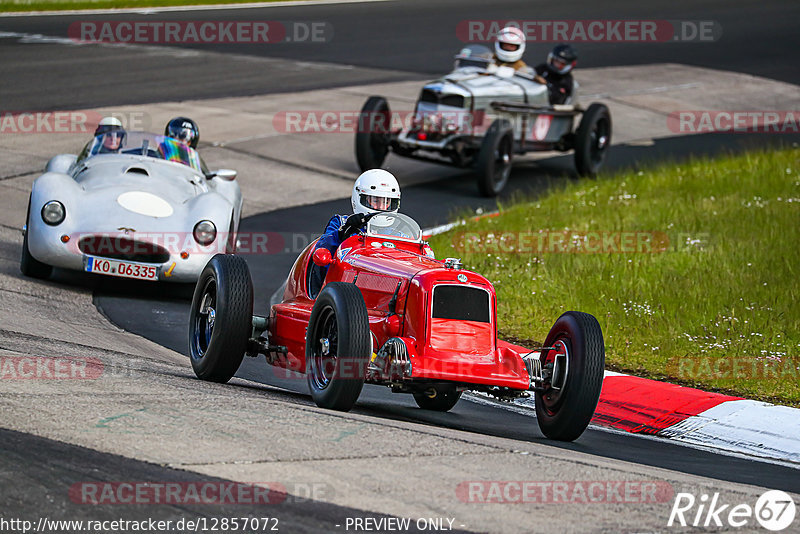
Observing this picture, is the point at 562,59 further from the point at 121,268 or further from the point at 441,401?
the point at 441,401

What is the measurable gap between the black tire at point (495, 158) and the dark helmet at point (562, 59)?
2.28 meters

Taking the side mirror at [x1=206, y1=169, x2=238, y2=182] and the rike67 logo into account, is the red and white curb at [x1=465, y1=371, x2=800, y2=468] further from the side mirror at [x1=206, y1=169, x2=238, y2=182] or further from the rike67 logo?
the side mirror at [x1=206, y1=169, x2=238, y2=182]

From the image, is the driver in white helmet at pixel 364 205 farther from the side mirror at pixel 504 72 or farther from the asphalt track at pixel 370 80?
the side mirror at pixel 504 72

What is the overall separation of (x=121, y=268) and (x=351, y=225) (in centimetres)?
329

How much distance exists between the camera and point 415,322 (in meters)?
7.03

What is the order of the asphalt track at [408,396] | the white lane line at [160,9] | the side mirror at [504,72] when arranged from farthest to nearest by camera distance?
the white lane line at [160,9]
the side mirror at [504,72]
the asphalt track at [408,396]

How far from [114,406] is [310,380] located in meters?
1.37

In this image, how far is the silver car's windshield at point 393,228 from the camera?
8.07m

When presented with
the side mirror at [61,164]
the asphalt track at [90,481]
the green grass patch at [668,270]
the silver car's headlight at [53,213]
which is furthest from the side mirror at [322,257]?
the side mirror at [61,164]

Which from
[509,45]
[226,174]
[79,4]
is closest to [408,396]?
[226,174]

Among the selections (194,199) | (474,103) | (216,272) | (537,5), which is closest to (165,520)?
(216,272)

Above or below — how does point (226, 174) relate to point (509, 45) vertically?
below

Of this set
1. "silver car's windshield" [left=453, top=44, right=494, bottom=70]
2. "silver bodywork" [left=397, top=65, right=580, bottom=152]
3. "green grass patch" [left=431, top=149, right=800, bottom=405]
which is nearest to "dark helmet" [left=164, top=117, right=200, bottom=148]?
"green grass patch" [left=431, top=149, right=800, bottom=405]

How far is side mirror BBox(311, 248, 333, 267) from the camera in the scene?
25.7 feet
